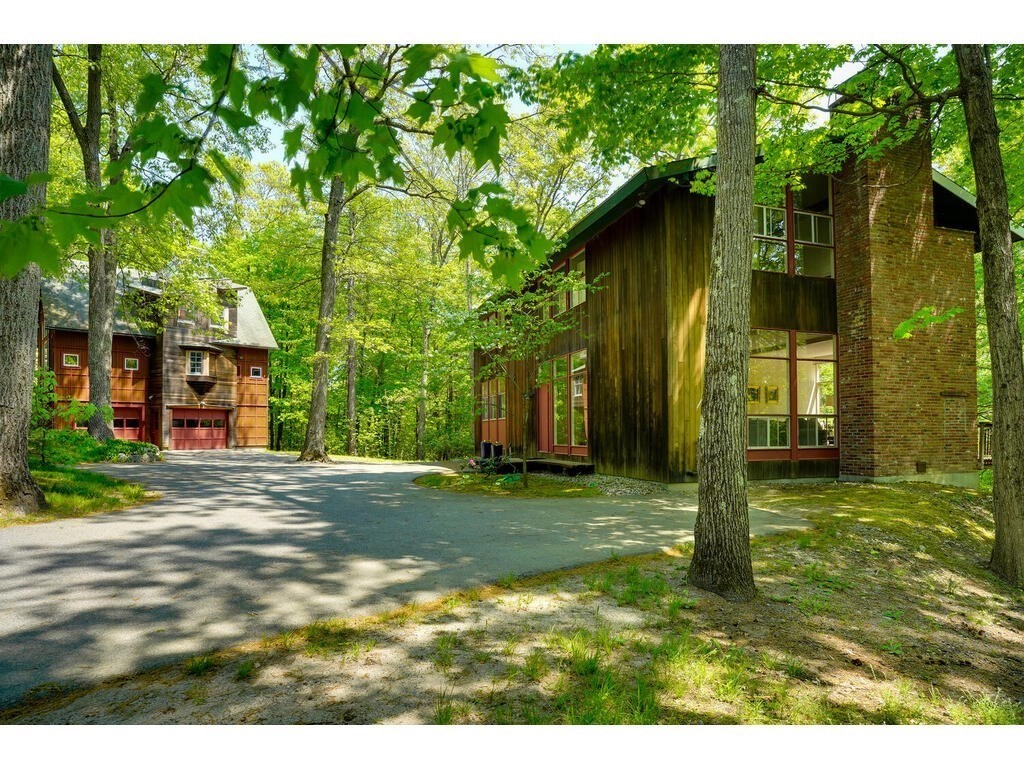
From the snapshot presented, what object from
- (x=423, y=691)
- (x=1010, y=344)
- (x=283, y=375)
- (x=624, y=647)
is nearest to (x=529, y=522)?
(x=624, y=647)

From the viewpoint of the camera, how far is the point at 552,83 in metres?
7.28

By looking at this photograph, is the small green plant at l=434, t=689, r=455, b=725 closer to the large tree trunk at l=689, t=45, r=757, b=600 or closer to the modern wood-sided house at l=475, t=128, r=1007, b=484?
the large tree trunk at l=689, t=45, r=757, b=600

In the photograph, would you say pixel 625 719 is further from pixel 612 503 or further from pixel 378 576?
pixel 612 503

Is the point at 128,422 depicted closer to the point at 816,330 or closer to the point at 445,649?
the point at 816,330

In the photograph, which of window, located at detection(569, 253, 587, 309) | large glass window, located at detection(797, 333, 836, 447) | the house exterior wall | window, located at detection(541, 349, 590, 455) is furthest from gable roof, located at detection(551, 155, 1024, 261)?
the house exterior wall

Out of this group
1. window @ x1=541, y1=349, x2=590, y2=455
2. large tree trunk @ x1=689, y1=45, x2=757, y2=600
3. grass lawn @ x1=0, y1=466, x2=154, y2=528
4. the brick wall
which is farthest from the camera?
window @ x1=541, y1=349, x2=590, y2=455

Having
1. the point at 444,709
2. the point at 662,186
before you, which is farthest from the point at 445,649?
the point at 662,186

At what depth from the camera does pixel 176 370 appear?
25.7m

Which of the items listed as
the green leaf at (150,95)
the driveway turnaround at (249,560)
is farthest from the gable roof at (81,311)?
the green leaf at (150,95)

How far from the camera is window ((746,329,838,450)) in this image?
10.9 metres

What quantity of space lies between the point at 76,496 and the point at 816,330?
12.9m

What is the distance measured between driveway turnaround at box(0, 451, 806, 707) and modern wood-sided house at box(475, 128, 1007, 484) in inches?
108

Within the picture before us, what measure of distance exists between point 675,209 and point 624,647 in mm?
8828

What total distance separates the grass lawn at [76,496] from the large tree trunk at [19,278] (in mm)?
187
